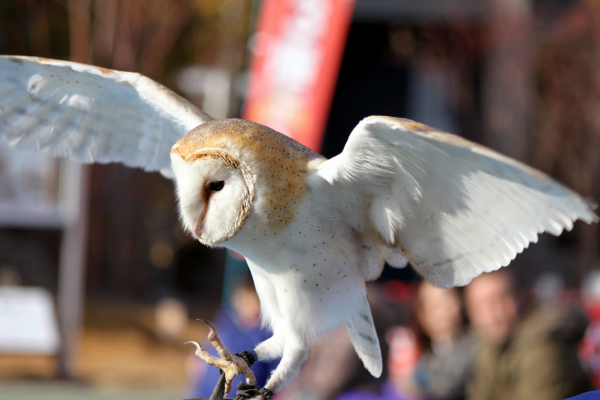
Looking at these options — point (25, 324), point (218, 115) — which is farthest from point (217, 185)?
point (218, 115)

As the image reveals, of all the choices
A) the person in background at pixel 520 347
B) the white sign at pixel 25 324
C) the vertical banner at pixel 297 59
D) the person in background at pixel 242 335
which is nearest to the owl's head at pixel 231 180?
the person in background at pixel 242 335

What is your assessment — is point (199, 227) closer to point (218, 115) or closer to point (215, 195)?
point (215, 195)

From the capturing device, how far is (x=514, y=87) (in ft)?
28.6

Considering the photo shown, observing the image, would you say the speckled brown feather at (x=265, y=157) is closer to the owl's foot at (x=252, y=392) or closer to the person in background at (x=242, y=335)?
the owl's foot at (x=252, y=392)

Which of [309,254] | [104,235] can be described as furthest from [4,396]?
[309,254]

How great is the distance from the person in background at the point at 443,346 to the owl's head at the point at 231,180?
173 cm

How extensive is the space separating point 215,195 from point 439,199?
448 mm

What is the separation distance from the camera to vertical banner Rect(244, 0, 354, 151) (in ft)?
16.6

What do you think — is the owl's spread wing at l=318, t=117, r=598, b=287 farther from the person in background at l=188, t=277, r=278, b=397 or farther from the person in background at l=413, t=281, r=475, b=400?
the person in background at l=413, t=281, r=475, b=400

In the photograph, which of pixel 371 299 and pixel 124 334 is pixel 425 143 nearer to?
pixel 371 299

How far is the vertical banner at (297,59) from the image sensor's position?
16.6 ft

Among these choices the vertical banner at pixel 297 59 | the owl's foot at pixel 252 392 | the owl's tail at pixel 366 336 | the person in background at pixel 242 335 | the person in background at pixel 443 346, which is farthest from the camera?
the vertical banner at pixel 297 59

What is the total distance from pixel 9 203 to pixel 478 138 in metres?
6.00

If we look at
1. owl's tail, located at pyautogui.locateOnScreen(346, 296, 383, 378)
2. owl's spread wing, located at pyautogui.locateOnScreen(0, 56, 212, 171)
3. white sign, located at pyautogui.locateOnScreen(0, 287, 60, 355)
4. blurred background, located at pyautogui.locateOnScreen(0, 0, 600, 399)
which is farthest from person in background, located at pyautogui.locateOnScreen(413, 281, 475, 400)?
white sign, located at pyautogui.locateOnScreen(0, 287, 60, 355)
